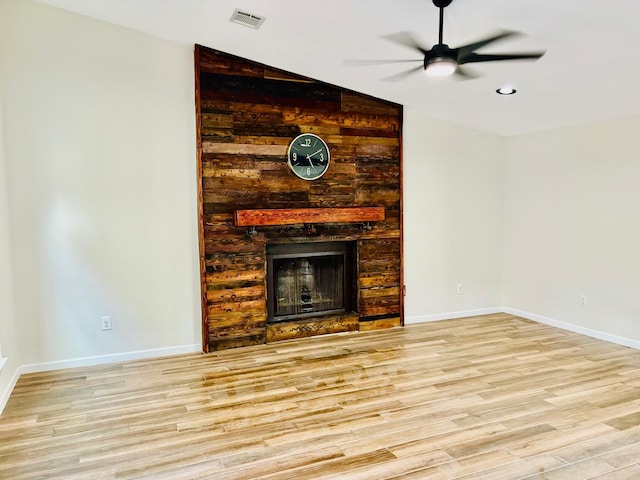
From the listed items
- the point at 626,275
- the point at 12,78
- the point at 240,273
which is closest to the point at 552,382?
the point at 626,275

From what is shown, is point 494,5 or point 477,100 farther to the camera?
point 477,100

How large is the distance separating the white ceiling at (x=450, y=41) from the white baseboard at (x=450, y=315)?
90.9 inches

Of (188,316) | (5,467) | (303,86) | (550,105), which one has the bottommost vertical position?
(5,467)

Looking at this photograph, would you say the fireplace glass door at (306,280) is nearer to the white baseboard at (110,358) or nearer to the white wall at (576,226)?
the white baseboard at (110,358)

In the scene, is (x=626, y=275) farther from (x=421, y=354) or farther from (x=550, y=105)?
(x=421, y=354)

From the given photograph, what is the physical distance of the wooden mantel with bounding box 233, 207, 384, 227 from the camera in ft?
13.9

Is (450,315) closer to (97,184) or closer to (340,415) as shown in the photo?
(340,415)

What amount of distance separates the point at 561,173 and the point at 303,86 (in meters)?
2.99

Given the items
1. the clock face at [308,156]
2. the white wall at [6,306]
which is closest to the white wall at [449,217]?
the clock face at [308,156]

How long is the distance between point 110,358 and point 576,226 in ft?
15.9

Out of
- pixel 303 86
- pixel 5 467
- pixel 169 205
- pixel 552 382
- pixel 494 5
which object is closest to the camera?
pixel 5 467

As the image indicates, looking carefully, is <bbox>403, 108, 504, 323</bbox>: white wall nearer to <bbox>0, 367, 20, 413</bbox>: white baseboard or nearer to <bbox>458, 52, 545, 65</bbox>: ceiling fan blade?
<bbox>458, 52, 545, 65</bbox>: ceiling fan blade

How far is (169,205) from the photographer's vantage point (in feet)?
13.6

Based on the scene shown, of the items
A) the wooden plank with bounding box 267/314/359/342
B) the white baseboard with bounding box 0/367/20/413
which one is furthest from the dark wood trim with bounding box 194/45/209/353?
the white baseboard with bounding box 0/367/20/413
